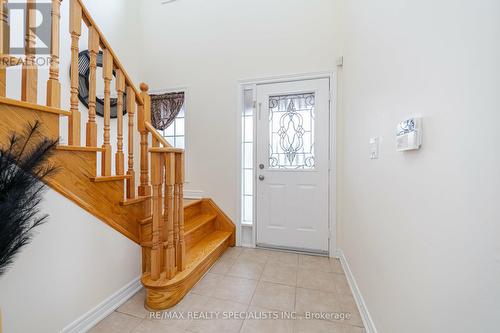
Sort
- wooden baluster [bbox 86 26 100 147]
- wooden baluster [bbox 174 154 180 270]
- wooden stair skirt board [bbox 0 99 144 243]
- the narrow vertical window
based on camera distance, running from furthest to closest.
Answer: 1. the narrow vertical window
2. wooden baluster [bbox 174 154 180 270]
3. wooden baluster [bbox 86 26 100 147]
4. wooden stair skirt board [bbox 0 99 144 243]

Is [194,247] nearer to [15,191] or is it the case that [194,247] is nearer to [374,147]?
[15,191]

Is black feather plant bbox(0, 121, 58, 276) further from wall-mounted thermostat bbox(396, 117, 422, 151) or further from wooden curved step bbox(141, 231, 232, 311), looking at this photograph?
wall-mounted thermostat bbox(396, 117, 422, 151)

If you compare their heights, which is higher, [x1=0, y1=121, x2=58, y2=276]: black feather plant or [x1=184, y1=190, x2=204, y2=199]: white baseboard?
[x1=0, y1=121, x2=58, y2=276]: black feather plant

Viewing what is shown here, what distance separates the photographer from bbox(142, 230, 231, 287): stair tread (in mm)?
1575

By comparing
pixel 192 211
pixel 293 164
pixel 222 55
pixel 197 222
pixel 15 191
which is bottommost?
pixel 197 222

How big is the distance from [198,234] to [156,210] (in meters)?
0.92

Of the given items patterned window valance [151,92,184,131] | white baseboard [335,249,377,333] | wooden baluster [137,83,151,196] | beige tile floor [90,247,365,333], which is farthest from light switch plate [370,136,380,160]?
patterned window valance [151,92,184,131]

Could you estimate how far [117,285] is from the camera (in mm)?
1586

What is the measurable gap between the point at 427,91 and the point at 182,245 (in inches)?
71.6

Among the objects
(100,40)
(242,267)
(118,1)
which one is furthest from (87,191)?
(118,1)

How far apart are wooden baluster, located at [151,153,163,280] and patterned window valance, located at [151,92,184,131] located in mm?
1620

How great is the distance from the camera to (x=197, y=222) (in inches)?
97.9

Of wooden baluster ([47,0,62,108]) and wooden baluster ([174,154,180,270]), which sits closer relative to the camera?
wooden baluster ([47,0,62,108])

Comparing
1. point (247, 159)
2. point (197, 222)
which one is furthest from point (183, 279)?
point (247, 159)
